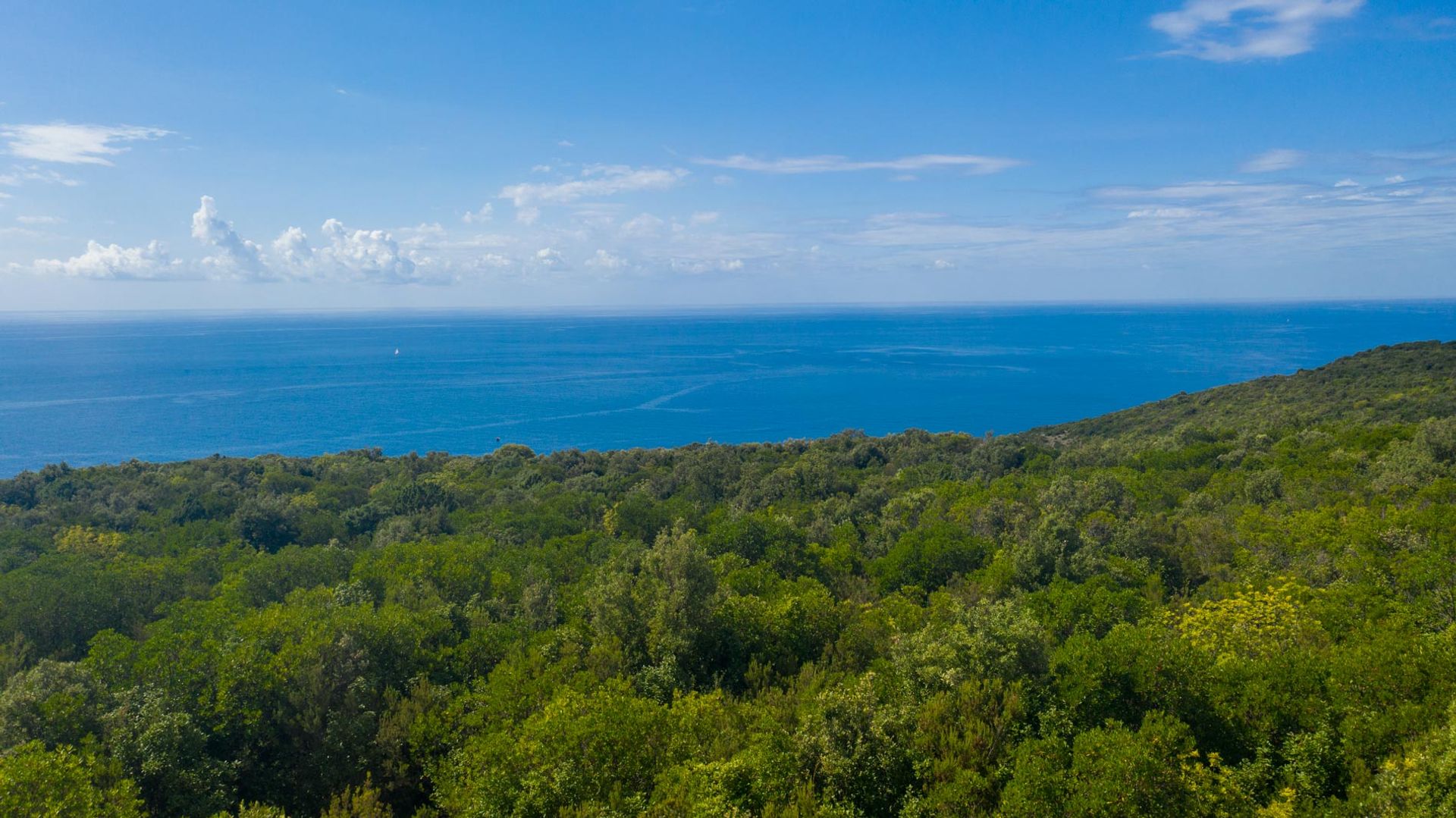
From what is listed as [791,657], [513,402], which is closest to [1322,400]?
[791,657]

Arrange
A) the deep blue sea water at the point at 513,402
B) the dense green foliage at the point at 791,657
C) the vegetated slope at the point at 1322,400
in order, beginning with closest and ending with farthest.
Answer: the dense green foliage at the point at 791,657 < the vegetated slope at the point at 1322,400 < the deep blue sea water at the point at 513,402

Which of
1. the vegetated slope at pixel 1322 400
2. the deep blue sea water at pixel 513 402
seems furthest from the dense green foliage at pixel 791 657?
the deep blue sea water at pixel 513 402

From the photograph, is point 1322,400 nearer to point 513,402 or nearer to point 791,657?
point 791,657

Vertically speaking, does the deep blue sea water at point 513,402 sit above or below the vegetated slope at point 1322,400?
below

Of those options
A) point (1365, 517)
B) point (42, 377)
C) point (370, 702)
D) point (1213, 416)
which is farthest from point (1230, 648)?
point (42, 377)

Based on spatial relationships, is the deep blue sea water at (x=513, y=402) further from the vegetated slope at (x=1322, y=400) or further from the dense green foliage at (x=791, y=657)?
the dense green foliage at (x=791, y=657)

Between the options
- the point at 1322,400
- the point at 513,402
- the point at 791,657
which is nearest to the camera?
the point at 791,657

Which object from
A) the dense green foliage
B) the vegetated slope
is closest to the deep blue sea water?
the vegetated slope

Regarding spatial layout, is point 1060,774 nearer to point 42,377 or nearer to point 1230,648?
point 1230,648
